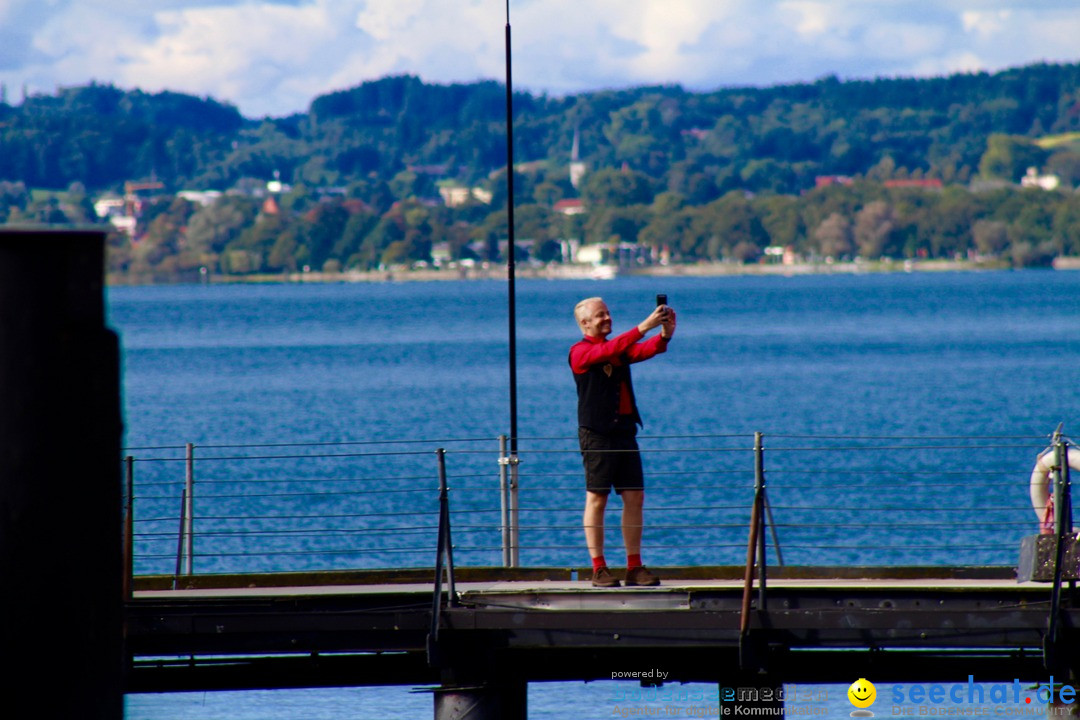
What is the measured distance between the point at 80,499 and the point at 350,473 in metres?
36.2

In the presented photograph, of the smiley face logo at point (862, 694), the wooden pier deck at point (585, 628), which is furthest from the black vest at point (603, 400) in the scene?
the smiley face logo at point (862, 694)

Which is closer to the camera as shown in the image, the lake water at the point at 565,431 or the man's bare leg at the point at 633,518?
the man's bare leg at the point at 633,518

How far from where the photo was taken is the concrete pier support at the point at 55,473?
2238 millimetres

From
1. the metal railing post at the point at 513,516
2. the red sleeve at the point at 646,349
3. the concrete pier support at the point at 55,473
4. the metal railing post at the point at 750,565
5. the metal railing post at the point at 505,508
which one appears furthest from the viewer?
the metal railing post at the point at 513,516

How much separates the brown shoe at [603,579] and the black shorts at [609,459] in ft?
1.48

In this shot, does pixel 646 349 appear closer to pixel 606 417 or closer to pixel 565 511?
pixel 606 417

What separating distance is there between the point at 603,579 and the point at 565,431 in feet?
131

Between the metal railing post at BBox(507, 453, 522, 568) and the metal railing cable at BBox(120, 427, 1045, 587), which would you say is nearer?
the metal railing post at BBox(507, 453, 522, 568)

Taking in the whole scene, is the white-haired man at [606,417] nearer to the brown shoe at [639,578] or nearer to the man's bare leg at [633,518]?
the man's bare leg at [633,518]

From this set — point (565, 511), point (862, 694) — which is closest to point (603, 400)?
point (862, 694)

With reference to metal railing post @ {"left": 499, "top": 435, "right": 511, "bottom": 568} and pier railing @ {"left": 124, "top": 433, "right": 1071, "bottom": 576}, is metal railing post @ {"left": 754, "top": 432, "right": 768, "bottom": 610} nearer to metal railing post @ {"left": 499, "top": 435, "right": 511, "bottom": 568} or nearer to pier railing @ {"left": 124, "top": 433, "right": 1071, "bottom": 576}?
metal railing post @ {"left": 499, "top": 435, "right": 511, "bottom": 568}

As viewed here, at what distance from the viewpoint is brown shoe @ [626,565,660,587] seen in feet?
27.7

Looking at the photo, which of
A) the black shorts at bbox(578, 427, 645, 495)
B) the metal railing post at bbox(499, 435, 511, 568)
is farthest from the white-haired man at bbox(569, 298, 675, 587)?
the metal railing post at bbox(499, 435, 511, 568)

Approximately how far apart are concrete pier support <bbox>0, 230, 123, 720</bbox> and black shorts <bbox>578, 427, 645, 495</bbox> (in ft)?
19.3
